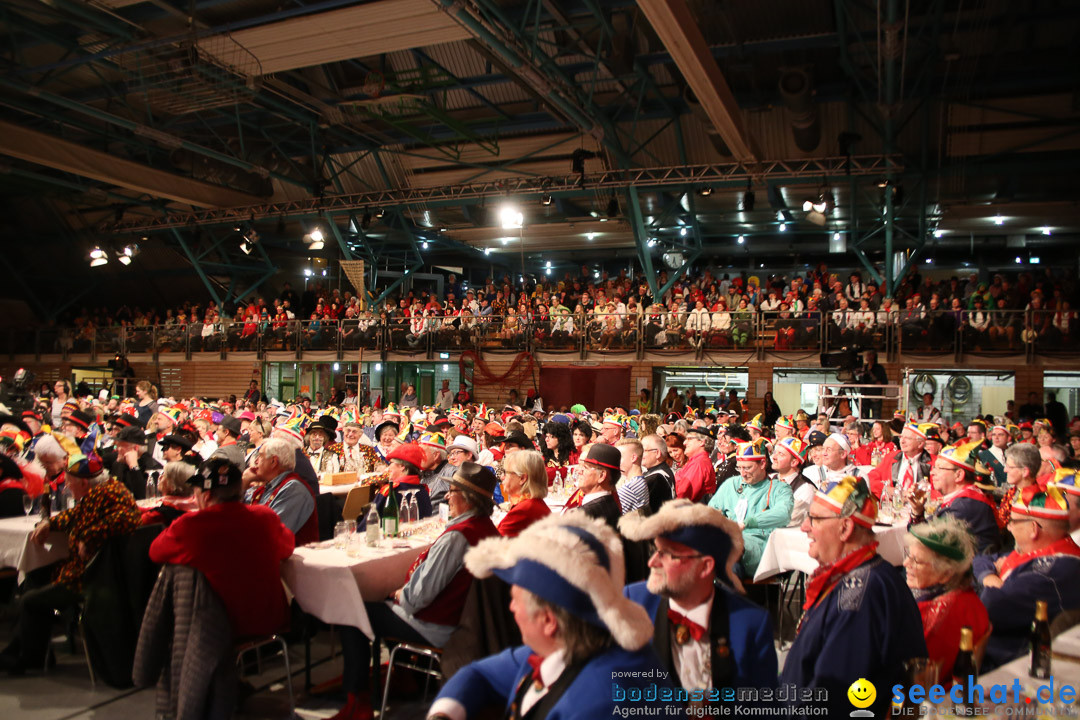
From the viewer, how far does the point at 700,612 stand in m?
2.55

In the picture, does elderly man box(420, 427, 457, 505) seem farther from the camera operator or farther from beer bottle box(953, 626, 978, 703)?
the camera operator

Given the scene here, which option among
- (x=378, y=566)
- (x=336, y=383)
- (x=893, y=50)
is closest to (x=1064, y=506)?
(x=378, y=566)

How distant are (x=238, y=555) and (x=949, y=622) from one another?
3433mm

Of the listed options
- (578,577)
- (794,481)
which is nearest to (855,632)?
(578,577)

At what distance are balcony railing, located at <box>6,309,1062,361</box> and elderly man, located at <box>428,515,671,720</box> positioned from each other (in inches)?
561

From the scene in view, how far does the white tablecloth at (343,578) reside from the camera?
415cm

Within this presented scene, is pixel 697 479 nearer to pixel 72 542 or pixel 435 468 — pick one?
pixel 435 468

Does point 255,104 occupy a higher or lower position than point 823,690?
higher


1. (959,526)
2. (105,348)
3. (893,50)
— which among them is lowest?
(959,526)

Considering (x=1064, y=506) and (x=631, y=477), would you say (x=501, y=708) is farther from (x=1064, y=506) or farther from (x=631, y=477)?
(x=631, y=477)

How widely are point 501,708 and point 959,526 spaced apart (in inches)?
85.6

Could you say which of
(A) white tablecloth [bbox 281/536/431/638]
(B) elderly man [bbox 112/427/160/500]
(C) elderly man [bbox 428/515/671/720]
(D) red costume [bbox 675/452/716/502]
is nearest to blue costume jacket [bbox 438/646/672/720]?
(C) elderly man [bbox 428/515/671/720]

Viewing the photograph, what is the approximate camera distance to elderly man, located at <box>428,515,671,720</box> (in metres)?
1.74

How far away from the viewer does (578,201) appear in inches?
900
